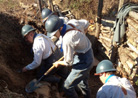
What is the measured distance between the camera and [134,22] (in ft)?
A: 14.9

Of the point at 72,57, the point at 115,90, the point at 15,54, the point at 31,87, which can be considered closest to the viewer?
the point at 115,90

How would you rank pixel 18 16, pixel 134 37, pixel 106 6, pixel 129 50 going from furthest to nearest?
pixel 106 6, pixel 18 16, pixel 129 50, pixel 134 37

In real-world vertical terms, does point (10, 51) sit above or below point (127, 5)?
below

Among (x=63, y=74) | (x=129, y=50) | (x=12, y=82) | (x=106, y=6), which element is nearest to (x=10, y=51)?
(x=12, y=82)

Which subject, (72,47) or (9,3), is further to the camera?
(9,3)

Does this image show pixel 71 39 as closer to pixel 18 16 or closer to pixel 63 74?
pixel 63 74

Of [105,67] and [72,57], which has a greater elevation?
[72,57]

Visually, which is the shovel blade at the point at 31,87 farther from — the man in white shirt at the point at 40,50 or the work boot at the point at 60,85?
the work boot at the point at 60,85

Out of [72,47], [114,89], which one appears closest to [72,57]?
[72,47]

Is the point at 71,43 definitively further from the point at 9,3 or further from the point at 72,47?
the point at 9,3

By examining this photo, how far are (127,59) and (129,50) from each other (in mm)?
371

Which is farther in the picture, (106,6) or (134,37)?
(106,6)

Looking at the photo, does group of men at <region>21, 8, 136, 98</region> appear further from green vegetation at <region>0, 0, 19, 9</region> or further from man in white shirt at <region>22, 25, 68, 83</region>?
green vegetation at <region>0, 0, 19, 9</region>

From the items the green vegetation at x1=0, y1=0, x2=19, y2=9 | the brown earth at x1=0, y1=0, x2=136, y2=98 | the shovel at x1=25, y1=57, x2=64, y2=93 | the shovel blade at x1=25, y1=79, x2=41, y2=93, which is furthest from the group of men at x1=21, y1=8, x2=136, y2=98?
the green vegetation at x1=0, y1=0, x2=19, y2=9
